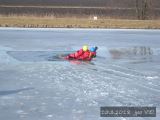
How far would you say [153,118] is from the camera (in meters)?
5.83

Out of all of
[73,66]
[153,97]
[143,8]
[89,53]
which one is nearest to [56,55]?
[89,53]

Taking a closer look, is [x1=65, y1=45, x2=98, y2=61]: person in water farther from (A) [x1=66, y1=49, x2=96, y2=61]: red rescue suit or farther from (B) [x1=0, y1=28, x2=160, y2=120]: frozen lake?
(B) [x1=0, y1=28, x2=160, y2=120]: frozen lake

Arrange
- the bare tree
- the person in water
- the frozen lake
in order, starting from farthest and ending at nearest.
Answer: the bare tree
the person in water
the frozen lake

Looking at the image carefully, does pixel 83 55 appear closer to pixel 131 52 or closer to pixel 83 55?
pixel 83 55

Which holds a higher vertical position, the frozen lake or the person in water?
the person in water

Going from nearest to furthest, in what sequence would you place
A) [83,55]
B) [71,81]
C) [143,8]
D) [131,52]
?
[71,81] → [83,55] → [131,52] → [143,8]

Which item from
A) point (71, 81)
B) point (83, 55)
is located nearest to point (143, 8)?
point (83, 55)

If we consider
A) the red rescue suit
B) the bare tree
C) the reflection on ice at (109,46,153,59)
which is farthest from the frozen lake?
the bare tree

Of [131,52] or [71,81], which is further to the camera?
[131,52]

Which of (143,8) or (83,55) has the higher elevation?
(143,8)

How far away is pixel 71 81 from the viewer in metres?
8.37

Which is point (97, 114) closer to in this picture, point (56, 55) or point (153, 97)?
point (153, 97)

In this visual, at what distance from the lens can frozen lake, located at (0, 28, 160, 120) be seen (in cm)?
625

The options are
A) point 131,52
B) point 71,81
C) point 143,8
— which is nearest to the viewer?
point 71,81
